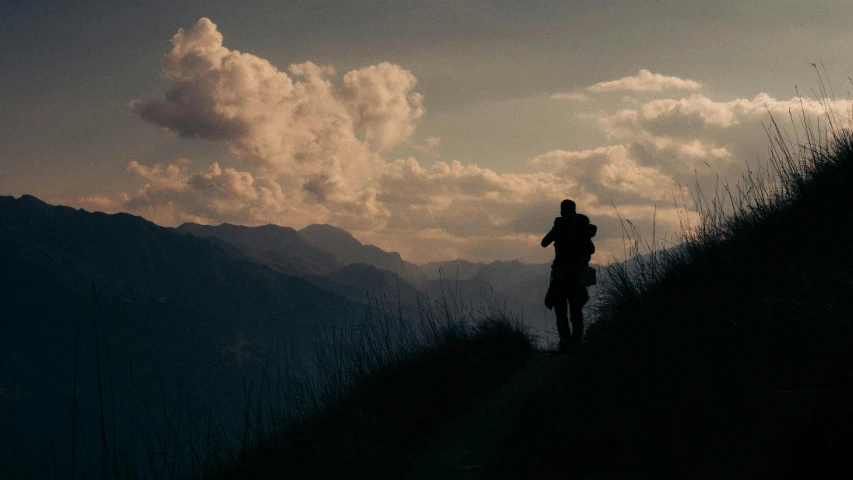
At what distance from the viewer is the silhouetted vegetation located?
8.01 ft

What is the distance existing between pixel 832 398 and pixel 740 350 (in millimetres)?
790

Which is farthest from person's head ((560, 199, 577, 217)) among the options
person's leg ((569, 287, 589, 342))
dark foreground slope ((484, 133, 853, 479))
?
dark foreground slope ((484, 133, 853, 479))

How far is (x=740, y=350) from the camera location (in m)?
3.16

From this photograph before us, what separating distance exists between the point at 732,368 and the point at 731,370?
0.05 feet

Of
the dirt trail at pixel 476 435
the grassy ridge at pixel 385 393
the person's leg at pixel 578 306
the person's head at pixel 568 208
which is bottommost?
the dirt trail at pixel 476 435

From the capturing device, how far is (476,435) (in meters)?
5.25

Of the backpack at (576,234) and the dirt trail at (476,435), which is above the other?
the backpack at (576,234)

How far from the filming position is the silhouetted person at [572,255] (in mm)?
8312

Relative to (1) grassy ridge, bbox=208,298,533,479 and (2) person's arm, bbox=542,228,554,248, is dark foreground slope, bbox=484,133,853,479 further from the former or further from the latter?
(2) person's arm, bbox=542,228,554,248

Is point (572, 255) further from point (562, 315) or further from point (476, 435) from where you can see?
point (476, 435)

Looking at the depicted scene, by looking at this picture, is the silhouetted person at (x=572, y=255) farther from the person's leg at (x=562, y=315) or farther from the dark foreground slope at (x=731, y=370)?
the dark foreground slope at (x=731, y=370)

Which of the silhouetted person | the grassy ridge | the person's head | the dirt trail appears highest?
the person's head

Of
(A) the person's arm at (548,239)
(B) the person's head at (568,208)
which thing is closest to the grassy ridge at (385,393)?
(A) the person's arm at (548,239)

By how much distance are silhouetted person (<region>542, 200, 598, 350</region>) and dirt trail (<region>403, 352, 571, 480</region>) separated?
1.39m
